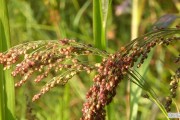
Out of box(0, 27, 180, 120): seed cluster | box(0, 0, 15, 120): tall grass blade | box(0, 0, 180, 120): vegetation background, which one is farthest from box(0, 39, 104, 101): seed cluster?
box(0, 0, 180, 120): vegetation background

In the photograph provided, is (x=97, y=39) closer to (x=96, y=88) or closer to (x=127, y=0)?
(x=96, y=88)

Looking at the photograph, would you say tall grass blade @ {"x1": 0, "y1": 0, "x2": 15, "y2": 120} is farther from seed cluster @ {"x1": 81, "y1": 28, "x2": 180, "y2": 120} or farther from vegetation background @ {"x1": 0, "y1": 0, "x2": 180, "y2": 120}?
vegetation background @ {"x1": 0, "y1": 0, "x2": 180, "y2": 120}

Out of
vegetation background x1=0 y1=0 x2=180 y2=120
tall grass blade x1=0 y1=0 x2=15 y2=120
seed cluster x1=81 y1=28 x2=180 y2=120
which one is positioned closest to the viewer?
seed cluster x1=81 y1=28 x2=180 y2=120

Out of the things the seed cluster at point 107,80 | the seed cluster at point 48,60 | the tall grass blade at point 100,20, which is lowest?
the seed cluster at point 107,80

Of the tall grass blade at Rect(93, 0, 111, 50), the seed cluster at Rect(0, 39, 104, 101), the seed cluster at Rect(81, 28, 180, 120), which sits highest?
the tall grass blade at Rect(93, 0, 111, 50)

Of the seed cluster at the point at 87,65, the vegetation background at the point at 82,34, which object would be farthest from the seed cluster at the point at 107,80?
the vegetation background at the point at 82,34

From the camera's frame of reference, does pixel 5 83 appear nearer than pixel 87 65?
No

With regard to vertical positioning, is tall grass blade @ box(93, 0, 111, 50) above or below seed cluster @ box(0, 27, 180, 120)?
above

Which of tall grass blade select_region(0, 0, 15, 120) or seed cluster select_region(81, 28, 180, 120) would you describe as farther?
tall grass blade select_region(0, 0, 15, 120)

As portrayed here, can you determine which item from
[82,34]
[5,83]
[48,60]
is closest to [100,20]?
[5,83]

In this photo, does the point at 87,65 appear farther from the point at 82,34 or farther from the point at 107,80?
the point at 82,34

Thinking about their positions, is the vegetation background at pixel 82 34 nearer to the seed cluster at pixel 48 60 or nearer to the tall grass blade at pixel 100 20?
the tall grass blade at pixel 100 20
